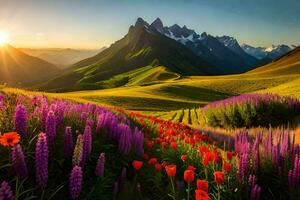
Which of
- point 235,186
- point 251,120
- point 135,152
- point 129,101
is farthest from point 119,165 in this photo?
point 129,101

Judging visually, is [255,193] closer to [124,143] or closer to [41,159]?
[124,143]

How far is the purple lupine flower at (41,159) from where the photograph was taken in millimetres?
4738

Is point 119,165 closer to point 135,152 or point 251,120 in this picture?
point 135,152

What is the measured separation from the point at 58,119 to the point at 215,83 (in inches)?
4316

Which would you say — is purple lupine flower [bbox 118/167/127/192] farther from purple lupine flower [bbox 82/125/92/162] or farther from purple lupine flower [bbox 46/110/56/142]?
purple lupine flower [bbox 46/110/56/142]

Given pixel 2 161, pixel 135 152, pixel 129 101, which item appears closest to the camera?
pixel 2 161

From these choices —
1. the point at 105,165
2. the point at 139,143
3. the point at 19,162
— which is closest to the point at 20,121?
the point at 19,162

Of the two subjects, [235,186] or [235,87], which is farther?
[235,87]

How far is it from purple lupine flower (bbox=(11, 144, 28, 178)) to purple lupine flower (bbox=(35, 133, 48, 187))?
18cm

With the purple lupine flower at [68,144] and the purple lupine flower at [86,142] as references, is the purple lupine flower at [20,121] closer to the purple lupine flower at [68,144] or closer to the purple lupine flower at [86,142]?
the purple lupine flower at [68,144]

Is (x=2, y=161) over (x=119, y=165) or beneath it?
over

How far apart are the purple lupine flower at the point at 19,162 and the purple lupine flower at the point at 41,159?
0.57ft

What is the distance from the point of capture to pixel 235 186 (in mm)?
6523

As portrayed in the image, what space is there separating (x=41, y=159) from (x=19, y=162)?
28 centimetres
